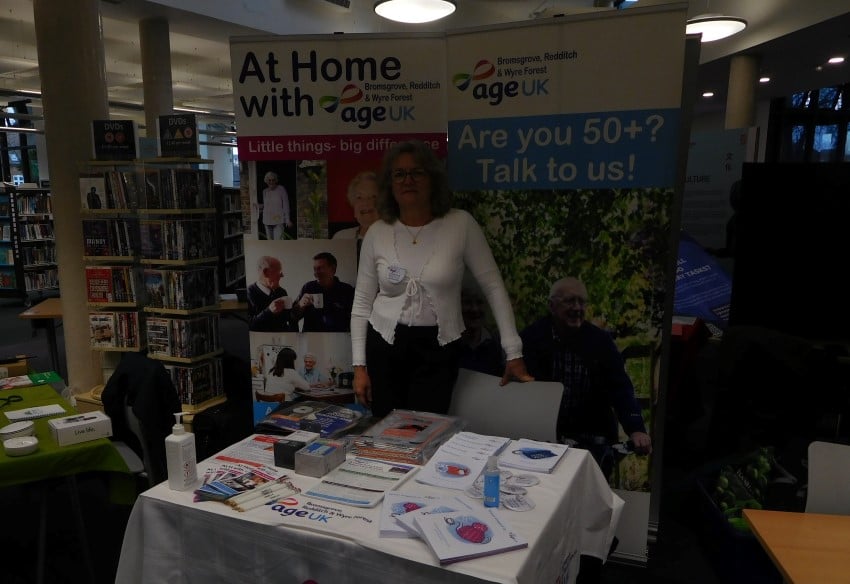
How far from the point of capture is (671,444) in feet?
12.4

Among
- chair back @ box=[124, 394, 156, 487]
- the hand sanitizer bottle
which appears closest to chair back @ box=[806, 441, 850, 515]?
the hand sanitizer bottle

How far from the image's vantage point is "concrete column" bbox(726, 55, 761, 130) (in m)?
6.88

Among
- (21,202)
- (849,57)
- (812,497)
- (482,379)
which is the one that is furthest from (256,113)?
(21,202)

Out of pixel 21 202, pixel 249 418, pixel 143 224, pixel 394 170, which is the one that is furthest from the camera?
pixel 21 202

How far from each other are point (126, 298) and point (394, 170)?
2804 mm

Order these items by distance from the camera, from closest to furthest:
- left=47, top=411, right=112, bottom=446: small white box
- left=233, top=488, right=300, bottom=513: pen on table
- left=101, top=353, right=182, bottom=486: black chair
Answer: left=233, top=488, right=300, bottom=513: pen on table
left=47, top=411, right=112, bottom=446: small white box
left=101, top=353, right=182, bottom=486: black chair

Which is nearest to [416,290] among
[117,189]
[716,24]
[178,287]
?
[178,287]

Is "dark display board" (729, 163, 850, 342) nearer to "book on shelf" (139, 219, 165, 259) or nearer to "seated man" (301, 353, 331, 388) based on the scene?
"seated man" (301, 353, 331, 388)

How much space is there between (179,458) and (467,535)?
0.80 meters

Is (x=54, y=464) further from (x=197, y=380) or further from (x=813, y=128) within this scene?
(x=813, y=128)

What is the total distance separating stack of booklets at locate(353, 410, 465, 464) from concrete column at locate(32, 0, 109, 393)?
11.7 ft

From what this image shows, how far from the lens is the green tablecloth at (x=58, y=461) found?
197 centimetres

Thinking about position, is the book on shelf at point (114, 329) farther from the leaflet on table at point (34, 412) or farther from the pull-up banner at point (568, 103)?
the pull-up banner at point (568, 103)

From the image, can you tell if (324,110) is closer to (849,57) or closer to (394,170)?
(394,170)
